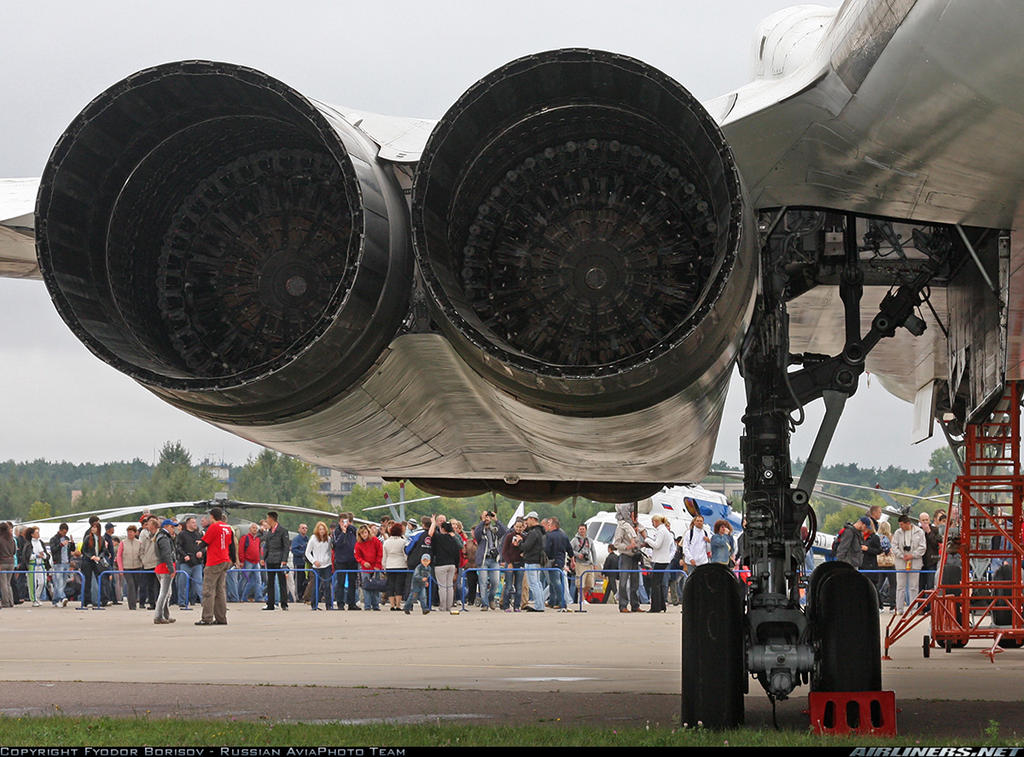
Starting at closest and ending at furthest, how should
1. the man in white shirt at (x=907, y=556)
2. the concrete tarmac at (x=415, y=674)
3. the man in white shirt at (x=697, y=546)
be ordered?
the concrete tarmac at (x=415, y=674), the man in white shirt at (x=907, y=556), the man in white shirt at (x=697, y=546)

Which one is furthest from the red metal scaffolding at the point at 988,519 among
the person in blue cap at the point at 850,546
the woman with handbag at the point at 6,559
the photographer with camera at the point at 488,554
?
the woman with handbag at the point at 6,559

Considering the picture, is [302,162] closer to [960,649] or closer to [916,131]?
[916,131]

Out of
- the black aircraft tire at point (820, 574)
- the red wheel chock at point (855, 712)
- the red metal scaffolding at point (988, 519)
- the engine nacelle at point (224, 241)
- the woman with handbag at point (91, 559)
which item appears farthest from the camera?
the woman with handbag at point (91, 559)

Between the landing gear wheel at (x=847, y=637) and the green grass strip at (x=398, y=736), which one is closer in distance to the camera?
the green grass strip at (x=398, y=736)

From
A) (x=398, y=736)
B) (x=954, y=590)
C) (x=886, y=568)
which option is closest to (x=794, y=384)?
(x=398, y=736)

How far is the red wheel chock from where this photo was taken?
5.96 metres

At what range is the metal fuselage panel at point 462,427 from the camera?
17.3ft

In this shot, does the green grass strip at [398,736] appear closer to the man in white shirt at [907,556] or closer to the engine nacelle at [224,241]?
the engine nacelle at [224,241]

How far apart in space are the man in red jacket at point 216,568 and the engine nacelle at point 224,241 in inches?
471

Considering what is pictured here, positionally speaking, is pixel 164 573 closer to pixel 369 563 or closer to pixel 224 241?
pixel 369 563

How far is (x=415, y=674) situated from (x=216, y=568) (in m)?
8.35

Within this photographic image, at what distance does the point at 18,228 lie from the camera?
6.00m

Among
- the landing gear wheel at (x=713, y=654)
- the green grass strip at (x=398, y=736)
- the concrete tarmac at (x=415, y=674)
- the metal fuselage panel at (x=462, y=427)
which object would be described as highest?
the metal fuselage panel at (x=462, y=427)

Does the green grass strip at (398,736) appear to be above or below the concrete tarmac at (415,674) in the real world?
above
